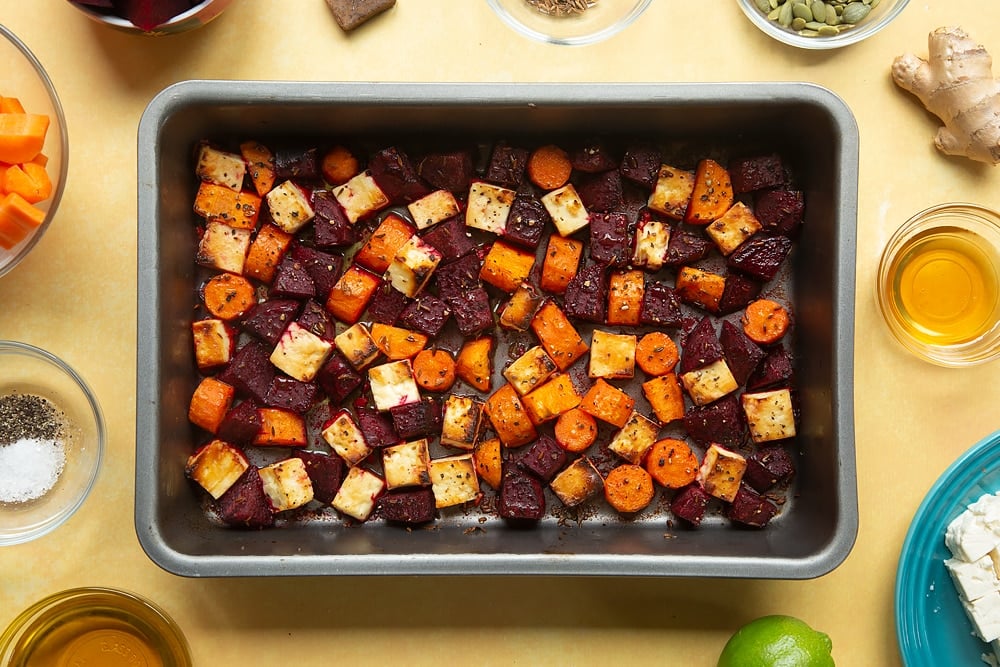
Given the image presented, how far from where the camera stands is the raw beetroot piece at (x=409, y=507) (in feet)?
7.81

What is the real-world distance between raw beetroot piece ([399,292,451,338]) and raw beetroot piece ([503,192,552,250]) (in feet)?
0.90

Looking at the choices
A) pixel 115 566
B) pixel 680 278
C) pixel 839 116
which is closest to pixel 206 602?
pixel 115 566

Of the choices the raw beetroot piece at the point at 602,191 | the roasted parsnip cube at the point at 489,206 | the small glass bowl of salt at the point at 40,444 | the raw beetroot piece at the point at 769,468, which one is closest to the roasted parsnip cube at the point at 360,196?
Result: the roasted parsnip cube at the point at 489,206

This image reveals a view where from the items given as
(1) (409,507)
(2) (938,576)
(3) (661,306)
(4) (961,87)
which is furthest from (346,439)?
(4) (961,87)

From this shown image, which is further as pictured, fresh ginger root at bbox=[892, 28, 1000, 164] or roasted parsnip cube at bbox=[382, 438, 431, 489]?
roasted parsnip cube at bbox=[382, 438, 431, 489]

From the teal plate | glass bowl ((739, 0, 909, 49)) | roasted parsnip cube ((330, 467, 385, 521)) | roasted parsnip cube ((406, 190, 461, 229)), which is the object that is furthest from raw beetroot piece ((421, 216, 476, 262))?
the teal plate

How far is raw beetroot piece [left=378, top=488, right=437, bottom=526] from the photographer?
2381 mm

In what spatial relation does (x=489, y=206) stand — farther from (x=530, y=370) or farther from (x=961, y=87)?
(x=961, y=87)

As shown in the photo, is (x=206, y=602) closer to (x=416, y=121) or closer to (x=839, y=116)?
(x=416, y=121)

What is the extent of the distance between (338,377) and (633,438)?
857mm

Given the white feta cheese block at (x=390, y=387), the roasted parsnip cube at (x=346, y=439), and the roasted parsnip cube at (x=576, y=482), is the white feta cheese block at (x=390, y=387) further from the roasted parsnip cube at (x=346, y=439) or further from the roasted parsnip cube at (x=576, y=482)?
the roasted parsnip cube at (x=576, y=482)

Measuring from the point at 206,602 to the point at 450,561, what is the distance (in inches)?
31.4

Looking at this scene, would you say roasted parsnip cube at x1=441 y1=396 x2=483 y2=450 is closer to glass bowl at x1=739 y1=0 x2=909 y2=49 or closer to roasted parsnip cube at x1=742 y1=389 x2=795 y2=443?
roasted parsnip cube at x1=742 y1=389 x2=795 y2=443

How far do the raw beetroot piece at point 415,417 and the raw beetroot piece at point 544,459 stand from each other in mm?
282
